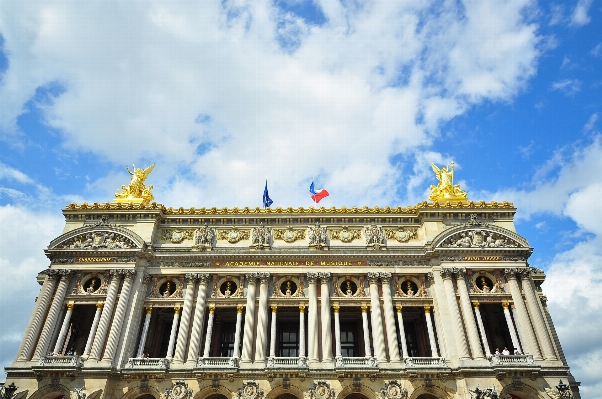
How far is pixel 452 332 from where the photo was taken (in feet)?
110

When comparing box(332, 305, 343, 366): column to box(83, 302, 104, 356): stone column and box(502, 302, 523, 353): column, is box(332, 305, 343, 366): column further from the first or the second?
box(83, 302, 104, 356): stone column

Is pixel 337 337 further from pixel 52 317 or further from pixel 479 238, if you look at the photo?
pixel 52 317

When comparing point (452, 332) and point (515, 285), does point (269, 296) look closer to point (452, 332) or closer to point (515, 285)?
point (452, 332)

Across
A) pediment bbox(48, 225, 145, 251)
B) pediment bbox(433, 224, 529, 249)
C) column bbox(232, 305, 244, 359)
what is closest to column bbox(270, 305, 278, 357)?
column bbox(232, 305, 244, 359)

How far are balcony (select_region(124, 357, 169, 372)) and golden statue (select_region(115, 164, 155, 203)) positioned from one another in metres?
13.8

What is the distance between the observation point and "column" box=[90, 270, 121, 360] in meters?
32.8

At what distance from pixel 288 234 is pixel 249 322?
7942 mm

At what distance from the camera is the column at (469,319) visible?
3228 centimetres

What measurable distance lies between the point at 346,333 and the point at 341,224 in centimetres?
878

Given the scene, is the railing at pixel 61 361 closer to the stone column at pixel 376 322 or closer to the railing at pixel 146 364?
the railing at pixel 146 364

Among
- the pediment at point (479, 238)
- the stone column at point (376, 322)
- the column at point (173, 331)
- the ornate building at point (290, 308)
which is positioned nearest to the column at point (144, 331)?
the ornate building at point (290, 308)

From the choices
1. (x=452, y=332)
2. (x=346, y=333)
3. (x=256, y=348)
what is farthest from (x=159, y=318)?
(x=452, y=332)

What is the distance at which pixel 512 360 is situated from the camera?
31359 millimetres

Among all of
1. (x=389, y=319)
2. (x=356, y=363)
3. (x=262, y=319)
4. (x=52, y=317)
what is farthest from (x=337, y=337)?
(x=52, y=317)
